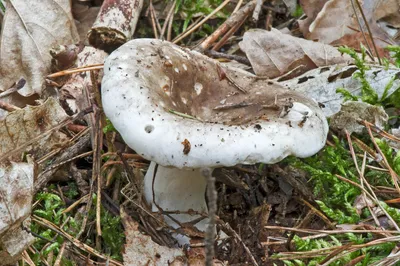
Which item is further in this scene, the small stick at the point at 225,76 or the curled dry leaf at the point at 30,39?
the curled dry leaf at the point at 30,39

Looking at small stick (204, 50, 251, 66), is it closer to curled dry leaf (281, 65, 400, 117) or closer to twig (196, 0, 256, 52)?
twig (196, 0, 256, 52)

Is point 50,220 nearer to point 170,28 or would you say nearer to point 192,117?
point 192,117

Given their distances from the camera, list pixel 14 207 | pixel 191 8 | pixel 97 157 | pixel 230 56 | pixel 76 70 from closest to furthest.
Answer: pixel 14 207 → pixel 97 157 → pixel 76 70 → pixel 230 56 → pixel 191 8

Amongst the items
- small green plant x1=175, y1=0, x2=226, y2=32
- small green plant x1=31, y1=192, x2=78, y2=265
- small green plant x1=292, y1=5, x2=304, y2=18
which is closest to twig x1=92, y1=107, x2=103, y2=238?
small green plant x1=31, y1=192, x2=78, y2=265

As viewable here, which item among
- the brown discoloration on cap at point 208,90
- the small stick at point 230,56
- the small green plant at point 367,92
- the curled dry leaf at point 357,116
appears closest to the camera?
the brown discoloration on cap at point 208,90

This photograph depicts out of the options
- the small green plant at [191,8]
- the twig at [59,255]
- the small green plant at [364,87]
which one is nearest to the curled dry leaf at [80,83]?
the small green plant at [191,8]

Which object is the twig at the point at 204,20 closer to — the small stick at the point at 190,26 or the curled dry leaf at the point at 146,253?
the small stick at the point at 190,26

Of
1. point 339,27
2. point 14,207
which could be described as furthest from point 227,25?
point 14,207
